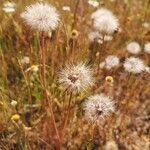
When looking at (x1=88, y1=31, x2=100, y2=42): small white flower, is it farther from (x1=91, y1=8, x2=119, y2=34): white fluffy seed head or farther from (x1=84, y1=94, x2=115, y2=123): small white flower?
(x1=84, y1=94, x2=115, y2=123): small white flower

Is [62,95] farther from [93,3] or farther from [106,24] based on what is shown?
[93,3]

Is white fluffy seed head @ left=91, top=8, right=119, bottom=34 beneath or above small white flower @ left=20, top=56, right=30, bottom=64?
above

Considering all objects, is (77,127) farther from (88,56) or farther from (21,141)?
(88,56)

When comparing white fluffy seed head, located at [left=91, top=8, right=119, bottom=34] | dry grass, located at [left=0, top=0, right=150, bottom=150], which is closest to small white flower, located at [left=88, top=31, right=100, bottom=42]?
dry grass, located at [left=0, top=0, right=150, bottom=150]

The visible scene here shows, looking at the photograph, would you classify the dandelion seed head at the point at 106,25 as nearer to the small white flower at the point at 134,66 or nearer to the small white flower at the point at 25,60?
the small white flower at the point at 134,66

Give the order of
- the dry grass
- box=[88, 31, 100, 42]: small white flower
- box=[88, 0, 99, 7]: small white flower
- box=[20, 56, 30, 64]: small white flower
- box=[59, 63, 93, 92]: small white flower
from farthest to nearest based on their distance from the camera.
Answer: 1. box=[88, 0, 99, 7]: small white flower
2. box=[88, 31, 100, 42]: small white flower
3. box=[20, 56, 30, 64]: small white flower
4. the dry grass
5. box=[59, 63, 93, 92]: small white flower

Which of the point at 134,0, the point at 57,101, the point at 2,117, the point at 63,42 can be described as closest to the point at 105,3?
the point at 134,0

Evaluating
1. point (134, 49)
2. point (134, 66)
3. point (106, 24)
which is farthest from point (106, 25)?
point (134, 49)

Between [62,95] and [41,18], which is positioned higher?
[41,18]
